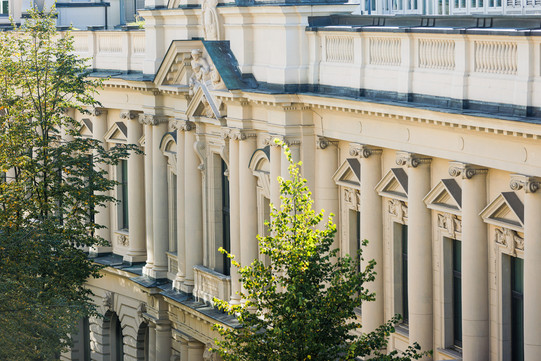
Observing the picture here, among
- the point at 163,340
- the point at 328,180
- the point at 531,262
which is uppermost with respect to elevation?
the point at 328,180

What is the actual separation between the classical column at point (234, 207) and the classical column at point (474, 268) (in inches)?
498

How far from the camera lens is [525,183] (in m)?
31.9

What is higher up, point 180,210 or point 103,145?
point 103,145

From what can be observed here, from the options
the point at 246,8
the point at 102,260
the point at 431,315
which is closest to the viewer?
the point at 431,315

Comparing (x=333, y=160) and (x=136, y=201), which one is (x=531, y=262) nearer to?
(x=333, y=160)

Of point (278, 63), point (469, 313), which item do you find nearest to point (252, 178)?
point (278, 63)

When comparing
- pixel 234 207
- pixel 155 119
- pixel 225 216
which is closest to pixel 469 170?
pixel 234 207

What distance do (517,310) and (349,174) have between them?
8.43 m

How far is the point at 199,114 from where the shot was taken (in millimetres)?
A: 49438

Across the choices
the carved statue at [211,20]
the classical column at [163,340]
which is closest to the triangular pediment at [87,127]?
the classical column at [163,340]

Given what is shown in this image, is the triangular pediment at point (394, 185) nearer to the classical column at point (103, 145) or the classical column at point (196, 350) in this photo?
the classical column at point (196, 350)

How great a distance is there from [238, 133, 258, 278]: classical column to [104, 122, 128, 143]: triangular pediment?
37.9 ft

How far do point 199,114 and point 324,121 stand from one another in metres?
8.49

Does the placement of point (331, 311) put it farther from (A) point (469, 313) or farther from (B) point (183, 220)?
(B) point (183, 220)
